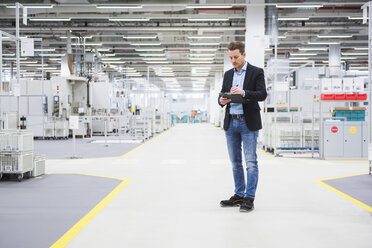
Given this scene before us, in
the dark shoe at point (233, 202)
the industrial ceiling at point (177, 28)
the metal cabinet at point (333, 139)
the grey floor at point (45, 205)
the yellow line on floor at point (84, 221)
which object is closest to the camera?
the yellow line on floor at point (84, 221)

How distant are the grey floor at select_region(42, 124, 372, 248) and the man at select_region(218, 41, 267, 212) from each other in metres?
0.38

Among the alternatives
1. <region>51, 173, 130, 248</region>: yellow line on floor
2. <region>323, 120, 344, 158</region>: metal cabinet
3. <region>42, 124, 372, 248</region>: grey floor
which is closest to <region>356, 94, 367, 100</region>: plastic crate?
<region>323, 120, 344, 158</region>: metal cabinet

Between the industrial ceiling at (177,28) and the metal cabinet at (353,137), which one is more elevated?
the industrial ceiling at (177,28)

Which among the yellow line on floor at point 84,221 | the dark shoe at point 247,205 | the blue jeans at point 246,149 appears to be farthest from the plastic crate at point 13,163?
the dark shoe at point 247,205

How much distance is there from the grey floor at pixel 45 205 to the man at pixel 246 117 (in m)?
1.75

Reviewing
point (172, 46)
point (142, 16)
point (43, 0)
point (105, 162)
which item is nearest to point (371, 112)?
point (105, 162)

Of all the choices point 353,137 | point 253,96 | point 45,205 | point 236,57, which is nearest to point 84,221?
point 45,205

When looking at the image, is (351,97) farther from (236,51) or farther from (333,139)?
(236,51)

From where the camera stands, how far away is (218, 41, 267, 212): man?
3818 millimetres

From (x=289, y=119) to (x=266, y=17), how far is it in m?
5.43

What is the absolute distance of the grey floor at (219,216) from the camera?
2960 mm

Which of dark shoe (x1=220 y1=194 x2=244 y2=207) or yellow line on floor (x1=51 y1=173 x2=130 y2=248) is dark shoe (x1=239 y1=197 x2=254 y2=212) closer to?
dark shoe (x1=220 y1=194 x2=244 y2=207)

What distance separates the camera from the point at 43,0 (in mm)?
13461

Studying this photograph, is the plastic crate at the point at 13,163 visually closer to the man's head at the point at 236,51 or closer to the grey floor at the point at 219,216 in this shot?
the grey floor at the point at 219,216
